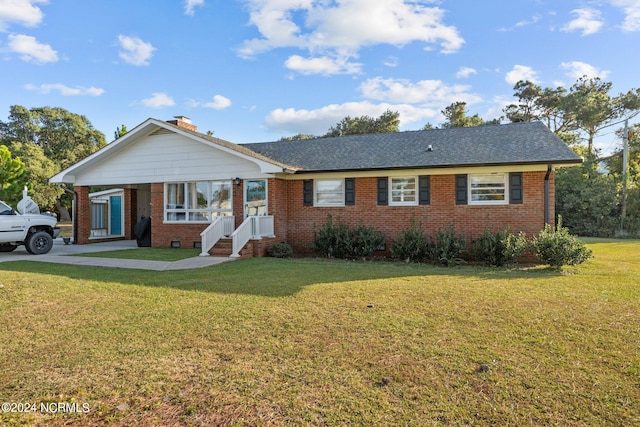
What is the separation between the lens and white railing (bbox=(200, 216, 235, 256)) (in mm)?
12758

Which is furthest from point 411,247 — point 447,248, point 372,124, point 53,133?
point 53,133

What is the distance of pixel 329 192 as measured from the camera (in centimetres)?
1439

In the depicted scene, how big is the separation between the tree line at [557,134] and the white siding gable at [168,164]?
69.7 feet

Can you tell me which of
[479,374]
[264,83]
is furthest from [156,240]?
[479,374]

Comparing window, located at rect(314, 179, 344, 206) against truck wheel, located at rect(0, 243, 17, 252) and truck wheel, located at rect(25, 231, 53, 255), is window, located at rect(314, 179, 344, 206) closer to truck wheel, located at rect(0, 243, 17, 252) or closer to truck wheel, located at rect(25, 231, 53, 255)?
truck wheel, located at rect(25, 231, 53, 255)

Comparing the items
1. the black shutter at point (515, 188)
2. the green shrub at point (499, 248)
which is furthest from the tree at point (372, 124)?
the green shrub at point (499, 248)

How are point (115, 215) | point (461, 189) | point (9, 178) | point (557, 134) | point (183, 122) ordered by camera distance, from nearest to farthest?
point (461, 189)
point (183, 122)
point (115, 215)
point (9, 178)
point (557, 134)

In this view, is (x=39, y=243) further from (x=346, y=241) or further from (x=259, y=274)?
(x=346, y=241)

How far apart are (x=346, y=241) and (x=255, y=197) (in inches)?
158

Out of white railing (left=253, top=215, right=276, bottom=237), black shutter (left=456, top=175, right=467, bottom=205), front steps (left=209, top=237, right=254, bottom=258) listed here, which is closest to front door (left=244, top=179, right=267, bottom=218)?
white railing (left=253, top=215, right=276, bottom=237)

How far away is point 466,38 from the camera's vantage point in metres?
15.7

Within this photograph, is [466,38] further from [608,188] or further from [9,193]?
[9,193]

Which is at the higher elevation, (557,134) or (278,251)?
(557,134)

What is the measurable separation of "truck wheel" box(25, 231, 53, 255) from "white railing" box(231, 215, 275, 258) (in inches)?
256
